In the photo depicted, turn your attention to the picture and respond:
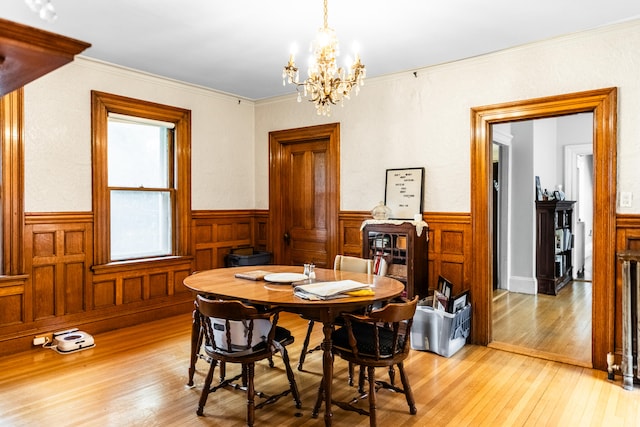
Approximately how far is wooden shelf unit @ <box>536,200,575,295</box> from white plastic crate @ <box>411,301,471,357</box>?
9.30 ft

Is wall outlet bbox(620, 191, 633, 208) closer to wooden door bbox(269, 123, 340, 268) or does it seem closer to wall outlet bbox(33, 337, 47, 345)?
wooden door bbox(269, 123, 340, 268)

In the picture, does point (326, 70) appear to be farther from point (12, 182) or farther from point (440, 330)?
point (12, 182)

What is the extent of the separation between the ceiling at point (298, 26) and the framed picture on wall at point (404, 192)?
3.55 feet

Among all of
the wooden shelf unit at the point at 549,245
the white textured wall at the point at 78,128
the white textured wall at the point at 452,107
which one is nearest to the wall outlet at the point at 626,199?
the white textured wall at the point at 452,107

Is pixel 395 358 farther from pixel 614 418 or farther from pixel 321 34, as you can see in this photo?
pixel 321 34

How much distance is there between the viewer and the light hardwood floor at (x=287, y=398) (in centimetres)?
258

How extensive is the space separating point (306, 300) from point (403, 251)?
1944 millimetres

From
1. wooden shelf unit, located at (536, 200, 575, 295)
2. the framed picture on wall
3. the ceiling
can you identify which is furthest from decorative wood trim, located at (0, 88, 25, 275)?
wooden shelf unit, located at (536, 200, 575, 295)

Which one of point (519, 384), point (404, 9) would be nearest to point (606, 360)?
point (519, 384)

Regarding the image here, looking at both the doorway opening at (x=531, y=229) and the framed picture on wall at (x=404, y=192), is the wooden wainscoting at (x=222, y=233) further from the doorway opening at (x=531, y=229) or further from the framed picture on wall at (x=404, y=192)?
the doorway opening at (x=531, y=229)

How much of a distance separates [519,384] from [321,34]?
2.81 m

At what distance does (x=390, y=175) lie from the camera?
4.56 meters

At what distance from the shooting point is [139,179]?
4.72 metres

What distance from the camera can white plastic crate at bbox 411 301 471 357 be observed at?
144 inches
